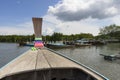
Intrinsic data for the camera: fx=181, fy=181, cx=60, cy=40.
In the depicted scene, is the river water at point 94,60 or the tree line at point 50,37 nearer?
the river water at point 94,60

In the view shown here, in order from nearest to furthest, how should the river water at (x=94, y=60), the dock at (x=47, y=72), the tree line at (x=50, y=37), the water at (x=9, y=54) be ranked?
the dock at (x=47, y=72) < the river water at (x=94, y=60) < the water at (x=9, y=54) < the tree line at (x=50, y=37)

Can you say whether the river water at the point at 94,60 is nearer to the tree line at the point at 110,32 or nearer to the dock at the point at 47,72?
the dock at the point at 47,72

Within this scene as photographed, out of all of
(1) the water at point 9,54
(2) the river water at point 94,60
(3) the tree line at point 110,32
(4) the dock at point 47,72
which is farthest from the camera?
(3) the tree line at point 110,32

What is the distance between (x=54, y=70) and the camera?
6.90 m

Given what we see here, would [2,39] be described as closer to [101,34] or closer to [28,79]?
[101,34]

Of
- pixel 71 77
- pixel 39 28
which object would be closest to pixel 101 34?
pixel 39 28

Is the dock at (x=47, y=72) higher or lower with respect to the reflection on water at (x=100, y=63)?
higher

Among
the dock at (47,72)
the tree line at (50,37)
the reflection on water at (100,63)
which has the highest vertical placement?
the tree line at (50,37)

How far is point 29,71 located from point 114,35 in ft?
332

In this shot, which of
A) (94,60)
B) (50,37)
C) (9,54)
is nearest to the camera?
(94,60)

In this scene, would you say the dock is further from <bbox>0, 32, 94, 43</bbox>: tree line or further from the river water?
<bbox>0, 32, 94, 43</bbox>: tree line

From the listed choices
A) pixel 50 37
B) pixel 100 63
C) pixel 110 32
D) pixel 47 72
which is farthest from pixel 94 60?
pixel 110 32

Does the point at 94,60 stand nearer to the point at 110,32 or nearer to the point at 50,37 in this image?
the point at 50,37

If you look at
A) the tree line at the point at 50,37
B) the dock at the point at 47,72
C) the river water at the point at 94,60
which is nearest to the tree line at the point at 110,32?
the tree line at the point at 50,37
